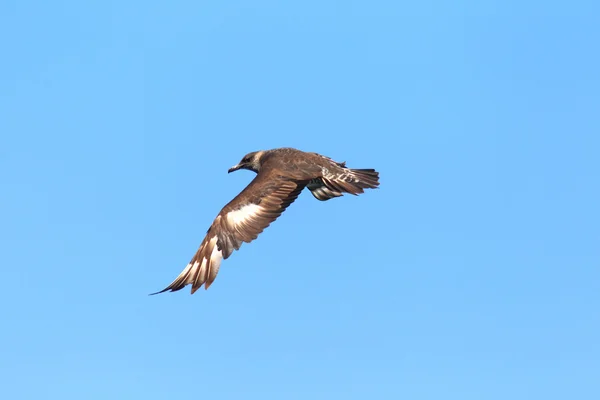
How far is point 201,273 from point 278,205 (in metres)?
2.32

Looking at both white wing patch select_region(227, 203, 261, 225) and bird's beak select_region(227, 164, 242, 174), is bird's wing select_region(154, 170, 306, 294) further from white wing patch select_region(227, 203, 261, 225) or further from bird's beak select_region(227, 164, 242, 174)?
bird's beak select_region(227, 164, 242, 174)

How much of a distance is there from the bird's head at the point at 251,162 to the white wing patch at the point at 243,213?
3.88 meters

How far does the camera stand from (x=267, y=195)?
2225 cm

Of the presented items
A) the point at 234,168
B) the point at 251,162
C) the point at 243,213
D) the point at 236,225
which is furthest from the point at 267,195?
the point at 234,168

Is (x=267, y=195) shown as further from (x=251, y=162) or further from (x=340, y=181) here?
(x=251, y=162)

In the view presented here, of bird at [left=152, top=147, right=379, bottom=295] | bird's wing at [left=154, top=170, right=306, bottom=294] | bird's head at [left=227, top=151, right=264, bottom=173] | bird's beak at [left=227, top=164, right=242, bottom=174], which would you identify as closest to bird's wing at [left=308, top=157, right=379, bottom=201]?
bird at [left=152, top=147, right=379, bottom=295]

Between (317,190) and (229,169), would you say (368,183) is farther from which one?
(229,169)

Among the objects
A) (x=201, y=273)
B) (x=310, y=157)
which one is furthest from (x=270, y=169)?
(x=201, y=273)

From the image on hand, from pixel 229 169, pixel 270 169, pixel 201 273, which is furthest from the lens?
pixel 229 169

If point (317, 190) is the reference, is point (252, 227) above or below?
below

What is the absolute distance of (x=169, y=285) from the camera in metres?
21.3

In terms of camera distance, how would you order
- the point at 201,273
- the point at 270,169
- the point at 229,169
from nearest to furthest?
the point at 201,273, the point at 270,169, the point at 229,169

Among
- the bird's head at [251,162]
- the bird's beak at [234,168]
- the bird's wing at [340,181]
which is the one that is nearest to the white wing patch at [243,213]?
the bird's wing at [340,181]

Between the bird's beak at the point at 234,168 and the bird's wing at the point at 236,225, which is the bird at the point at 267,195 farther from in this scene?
the bird's beak at the point at 234,168
